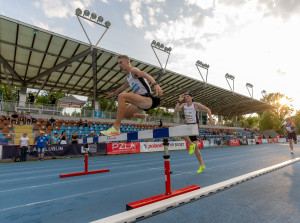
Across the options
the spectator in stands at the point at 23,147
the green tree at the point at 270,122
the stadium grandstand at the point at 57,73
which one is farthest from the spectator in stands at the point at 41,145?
the green tree at the point at 270,122

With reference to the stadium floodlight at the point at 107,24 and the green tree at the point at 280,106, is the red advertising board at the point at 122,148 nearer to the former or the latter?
the stadium floodlight at the point at 107,24

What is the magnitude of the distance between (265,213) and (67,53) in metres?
18.4

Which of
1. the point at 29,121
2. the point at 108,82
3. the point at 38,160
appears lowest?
the point at 38,160

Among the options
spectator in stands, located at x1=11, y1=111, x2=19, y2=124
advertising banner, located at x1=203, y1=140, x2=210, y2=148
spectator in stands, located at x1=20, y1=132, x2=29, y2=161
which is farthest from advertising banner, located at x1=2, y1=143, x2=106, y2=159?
advertising banner, located at x1=203, y1=140, x2=210, y2=148

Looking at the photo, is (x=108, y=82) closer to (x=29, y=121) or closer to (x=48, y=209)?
(x=29, y=121)

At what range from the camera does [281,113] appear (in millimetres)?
62469

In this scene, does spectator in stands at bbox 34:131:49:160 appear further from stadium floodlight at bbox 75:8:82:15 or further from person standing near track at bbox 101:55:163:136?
stadium floodlight at bbox 75:8:82:15

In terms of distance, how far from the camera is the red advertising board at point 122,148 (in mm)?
14822

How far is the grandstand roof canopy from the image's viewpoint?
14.4m

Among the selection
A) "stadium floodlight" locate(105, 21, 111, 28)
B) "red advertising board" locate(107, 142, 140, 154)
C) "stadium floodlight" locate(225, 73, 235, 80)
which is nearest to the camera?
"red advertising board" locate(107, 142, 140, 154)

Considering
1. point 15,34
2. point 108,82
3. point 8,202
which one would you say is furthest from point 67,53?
point 8,202

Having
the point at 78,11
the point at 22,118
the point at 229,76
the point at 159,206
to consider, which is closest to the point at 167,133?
the point at 159,206

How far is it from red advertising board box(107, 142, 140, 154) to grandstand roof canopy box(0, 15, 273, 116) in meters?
8.51

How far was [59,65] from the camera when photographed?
711 inches
